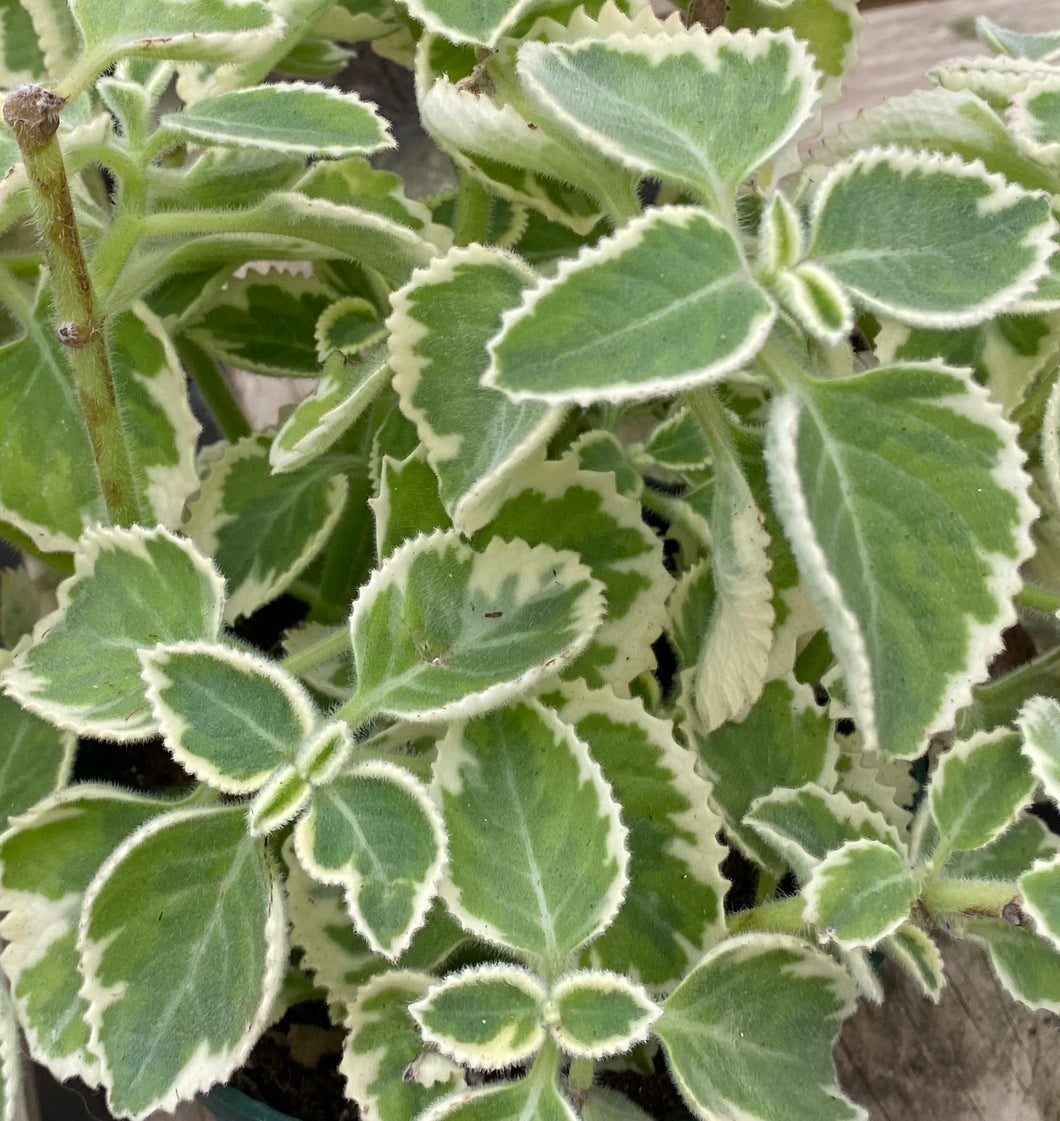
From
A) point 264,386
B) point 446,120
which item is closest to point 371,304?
point 446,120

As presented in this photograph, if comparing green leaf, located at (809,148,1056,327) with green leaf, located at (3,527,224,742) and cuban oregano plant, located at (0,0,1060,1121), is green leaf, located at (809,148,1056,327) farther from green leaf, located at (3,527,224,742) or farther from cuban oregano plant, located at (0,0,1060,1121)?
green leaf, located at (3,527,224,742)

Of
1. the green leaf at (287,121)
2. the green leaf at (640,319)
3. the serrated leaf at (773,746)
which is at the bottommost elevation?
the serrated leaf at (773,746)

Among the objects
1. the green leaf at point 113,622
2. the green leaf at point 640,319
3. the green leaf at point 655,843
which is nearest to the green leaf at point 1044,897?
the green leaf at point 655,843

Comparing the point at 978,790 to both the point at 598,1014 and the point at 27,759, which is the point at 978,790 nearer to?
the point at 598,1014

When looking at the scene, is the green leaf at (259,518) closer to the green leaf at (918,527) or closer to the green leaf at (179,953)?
the green leaf at (179,953)

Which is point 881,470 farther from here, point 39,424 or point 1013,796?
point 39,424

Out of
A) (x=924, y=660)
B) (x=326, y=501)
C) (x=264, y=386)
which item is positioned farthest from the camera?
(x=264, y=386)

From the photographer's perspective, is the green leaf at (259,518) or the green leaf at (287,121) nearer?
the green leaf at (287,121)
